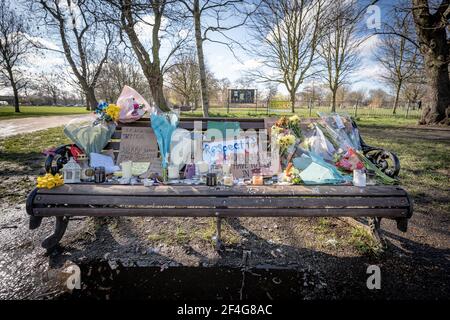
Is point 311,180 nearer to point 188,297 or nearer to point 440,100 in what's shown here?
point 188,297

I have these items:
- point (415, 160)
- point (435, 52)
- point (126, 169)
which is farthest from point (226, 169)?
point (435, 52)

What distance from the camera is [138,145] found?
3.02 meters

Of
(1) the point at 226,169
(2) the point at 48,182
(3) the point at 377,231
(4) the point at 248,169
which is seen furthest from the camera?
(4) the point at 248,169

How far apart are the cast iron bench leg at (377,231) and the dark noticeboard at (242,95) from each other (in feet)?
56.1

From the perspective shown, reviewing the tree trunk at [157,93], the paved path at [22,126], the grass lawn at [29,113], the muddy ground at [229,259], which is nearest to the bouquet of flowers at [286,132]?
the muddy ground at [229,259]

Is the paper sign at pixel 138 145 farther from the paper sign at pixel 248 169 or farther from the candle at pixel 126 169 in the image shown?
the paper sign at pixel 248 169

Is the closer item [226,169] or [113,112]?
[226,169]

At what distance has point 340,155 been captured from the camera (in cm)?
281

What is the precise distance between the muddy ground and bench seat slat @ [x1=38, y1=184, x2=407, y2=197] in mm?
Answer: 652

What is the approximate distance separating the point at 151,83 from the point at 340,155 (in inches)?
395

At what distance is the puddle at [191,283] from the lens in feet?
6.18

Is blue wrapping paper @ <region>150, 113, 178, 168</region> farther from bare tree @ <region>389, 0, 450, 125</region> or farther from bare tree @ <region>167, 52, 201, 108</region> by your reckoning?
bare tree @ <region>167, 52, 201, 108</region>

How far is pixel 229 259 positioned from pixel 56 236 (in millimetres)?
1687

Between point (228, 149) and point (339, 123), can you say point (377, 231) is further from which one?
point (228, 149)
